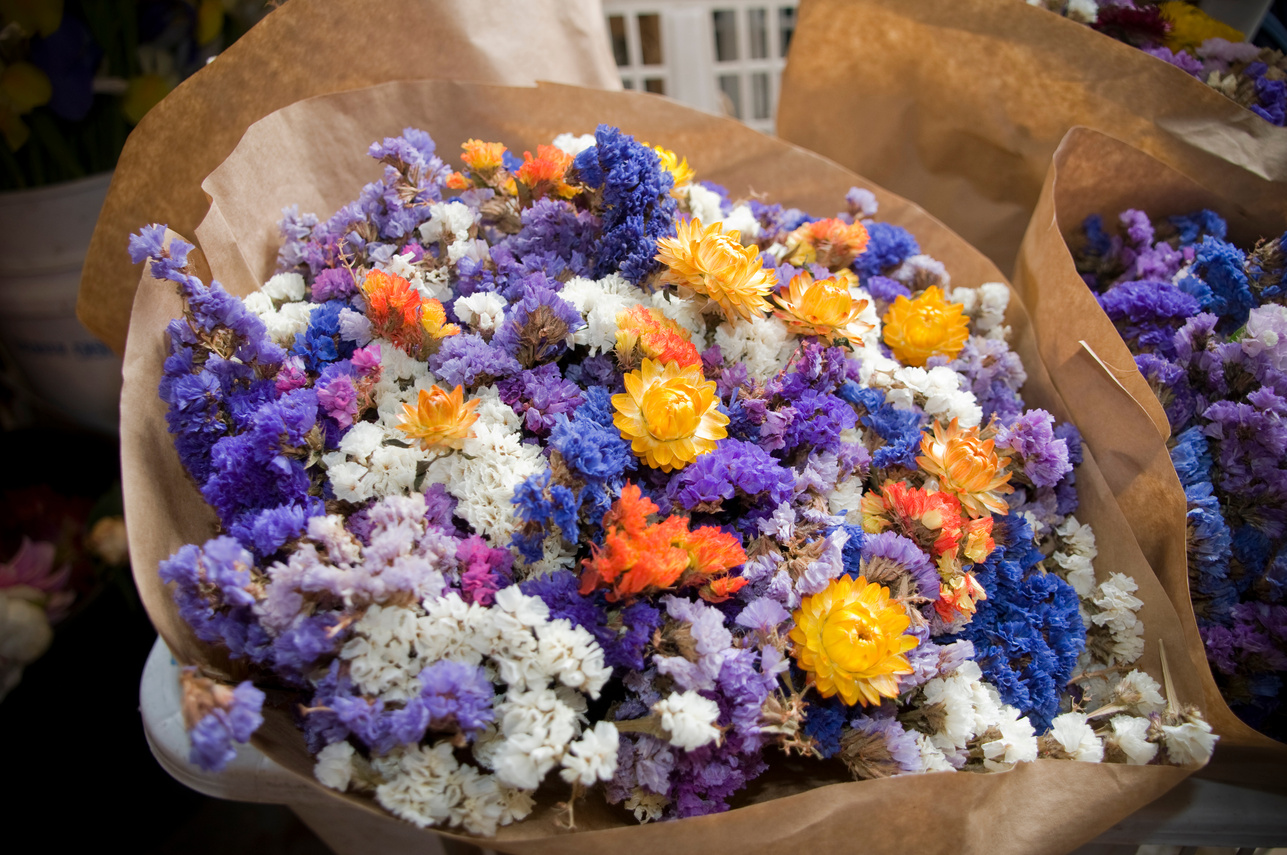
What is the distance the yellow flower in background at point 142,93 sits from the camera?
114cm

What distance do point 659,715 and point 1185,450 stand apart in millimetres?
557

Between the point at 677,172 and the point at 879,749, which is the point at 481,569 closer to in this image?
the point at 879,749

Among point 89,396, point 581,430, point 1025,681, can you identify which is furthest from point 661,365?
point 89,396

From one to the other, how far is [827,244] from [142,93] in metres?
1.02

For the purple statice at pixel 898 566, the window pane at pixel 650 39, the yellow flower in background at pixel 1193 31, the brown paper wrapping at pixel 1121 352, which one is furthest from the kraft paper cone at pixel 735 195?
the window pane at pixel 650 39

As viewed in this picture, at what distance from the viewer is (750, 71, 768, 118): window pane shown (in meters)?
1.68

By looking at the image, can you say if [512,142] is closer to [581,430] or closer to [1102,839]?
[581,430]

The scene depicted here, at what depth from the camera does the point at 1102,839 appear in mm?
662

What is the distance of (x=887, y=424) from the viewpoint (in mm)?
704

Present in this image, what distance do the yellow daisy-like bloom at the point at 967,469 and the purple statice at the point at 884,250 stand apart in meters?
0.26

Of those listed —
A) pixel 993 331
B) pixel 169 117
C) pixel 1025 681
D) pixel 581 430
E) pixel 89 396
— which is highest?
pixel 169 117

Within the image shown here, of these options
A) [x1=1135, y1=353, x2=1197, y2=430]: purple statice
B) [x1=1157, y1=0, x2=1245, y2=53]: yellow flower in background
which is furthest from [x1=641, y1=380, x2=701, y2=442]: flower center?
[x1=1157, y1=0, x2=1245, y2=53]: yellow flower in background

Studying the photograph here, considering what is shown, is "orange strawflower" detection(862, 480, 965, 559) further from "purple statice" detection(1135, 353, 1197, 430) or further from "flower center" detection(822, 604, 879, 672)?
"purple statice" detection(1135, 353, 1197, 430)

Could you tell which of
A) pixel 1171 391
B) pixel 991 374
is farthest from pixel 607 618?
pixel 1171 391
